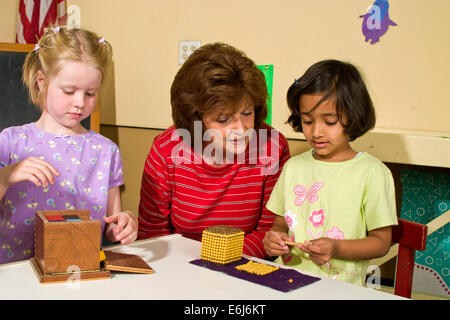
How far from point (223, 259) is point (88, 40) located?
70 cm

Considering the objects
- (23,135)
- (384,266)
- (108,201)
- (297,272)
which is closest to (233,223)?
(108,201)

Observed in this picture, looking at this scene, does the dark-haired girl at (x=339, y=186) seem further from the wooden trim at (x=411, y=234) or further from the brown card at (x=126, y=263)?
the brown card at (x=126, y=263)

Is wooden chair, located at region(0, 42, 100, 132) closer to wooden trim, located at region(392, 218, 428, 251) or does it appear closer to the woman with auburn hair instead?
the woman with auburn hair

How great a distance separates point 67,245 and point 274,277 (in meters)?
0.42

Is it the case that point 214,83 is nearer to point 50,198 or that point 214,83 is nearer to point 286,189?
point 286,189

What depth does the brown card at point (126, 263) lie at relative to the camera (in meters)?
0.96

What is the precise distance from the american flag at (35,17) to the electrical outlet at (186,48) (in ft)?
2.73

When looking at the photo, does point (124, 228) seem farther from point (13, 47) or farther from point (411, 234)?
point (13, 47)

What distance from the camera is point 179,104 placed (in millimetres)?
1462

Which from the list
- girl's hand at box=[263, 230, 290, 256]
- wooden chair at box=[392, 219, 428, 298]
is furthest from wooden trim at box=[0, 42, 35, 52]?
wooden chair at box=[392, 219, 428, 298]

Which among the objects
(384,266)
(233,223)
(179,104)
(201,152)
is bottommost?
(384,266)

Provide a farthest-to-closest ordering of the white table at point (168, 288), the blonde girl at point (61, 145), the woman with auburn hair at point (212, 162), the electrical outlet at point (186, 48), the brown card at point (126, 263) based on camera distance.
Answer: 1. the electrical outlet at point (186, 48)
2. the woman with auburn hair at point (212, 162)
3. the blonde girl at point (61, 145)
4. the brown card at point (126, 263)
5. the white table at point (168, 288)

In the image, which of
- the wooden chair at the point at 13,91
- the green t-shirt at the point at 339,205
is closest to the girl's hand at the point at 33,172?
the green t-shirt at the point at 339,205

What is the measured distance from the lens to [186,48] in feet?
8.05
